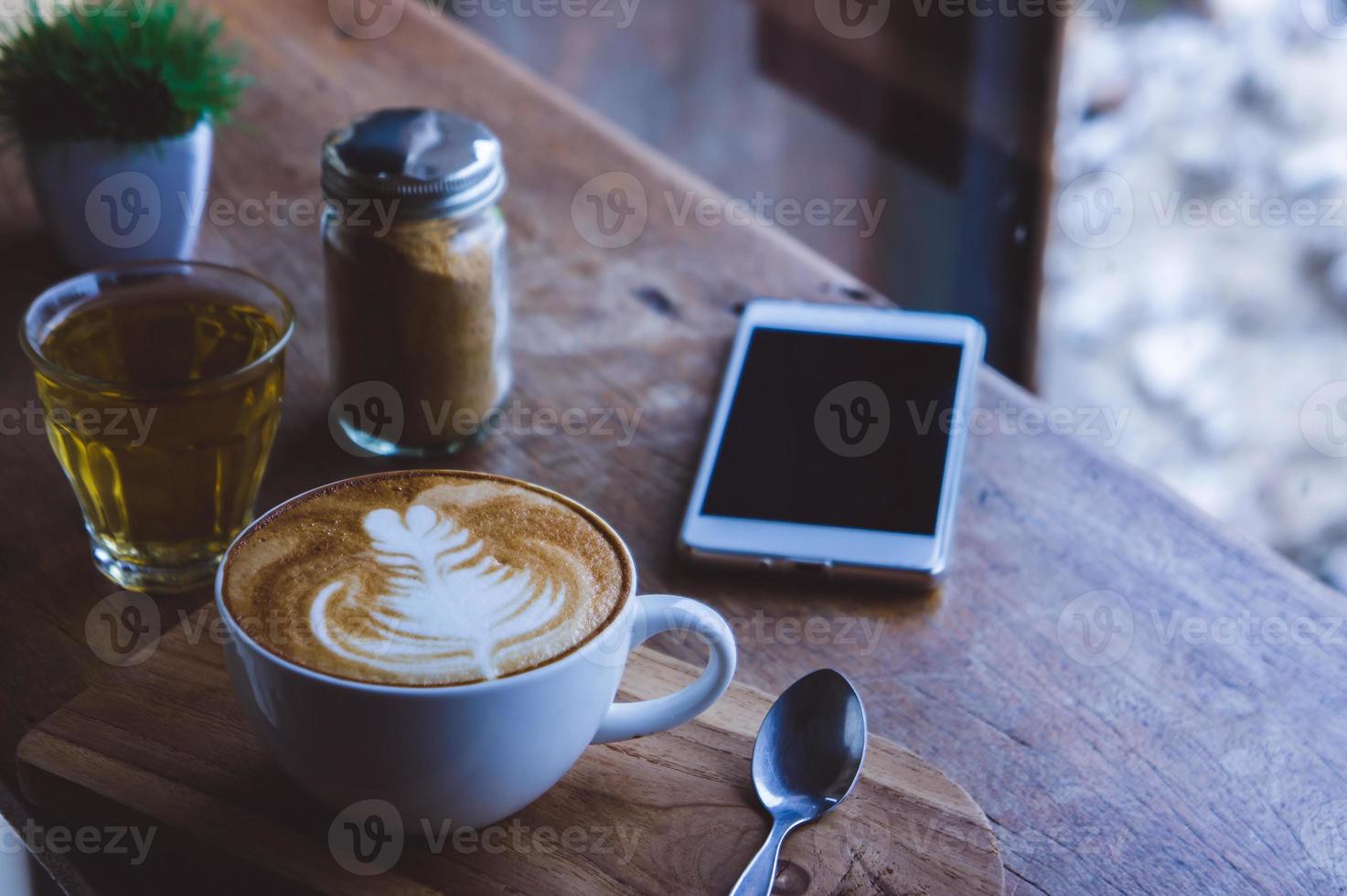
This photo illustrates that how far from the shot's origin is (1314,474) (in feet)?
5.54

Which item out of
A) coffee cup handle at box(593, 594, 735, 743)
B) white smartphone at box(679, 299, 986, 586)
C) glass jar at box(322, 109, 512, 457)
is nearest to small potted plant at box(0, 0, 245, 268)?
glass jar at box(322, 109, 512, 457)

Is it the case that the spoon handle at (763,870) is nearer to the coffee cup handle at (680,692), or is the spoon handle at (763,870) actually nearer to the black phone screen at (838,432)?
the coffee cup handle at (680,692)

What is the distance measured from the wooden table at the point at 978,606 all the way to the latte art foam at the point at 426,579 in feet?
0.37

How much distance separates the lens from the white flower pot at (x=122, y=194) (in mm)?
832

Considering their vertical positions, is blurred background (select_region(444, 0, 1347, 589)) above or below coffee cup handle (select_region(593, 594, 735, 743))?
below

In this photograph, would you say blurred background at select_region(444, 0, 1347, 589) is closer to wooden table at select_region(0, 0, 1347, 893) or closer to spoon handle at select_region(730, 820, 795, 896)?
wooden table at select_region(0, 0, 1347, 893)

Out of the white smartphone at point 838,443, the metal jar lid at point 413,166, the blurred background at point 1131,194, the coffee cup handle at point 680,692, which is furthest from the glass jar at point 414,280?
the blurred background at point 1131,194

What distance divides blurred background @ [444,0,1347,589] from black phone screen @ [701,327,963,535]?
2.82ft

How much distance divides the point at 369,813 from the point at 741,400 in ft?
1.25

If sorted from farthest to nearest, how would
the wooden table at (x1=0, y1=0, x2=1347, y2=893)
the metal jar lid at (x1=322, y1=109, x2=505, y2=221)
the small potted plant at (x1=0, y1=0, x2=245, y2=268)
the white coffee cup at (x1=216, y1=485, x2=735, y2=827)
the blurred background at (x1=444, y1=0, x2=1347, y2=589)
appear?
the blurred background at (x1=444, y1=0, x2=1347, y2=589)
the small potted plant at (x1=0, y1=0, x2=245, y2=268)
the metal jar lid at (x1=322, y1=109, x2=505, y2=221)
the wooden table at (x1=0, y1=0, x2=1347, y2=893)
the white coffee cup at (x1=216, y1=485, x2=735, y2=827)

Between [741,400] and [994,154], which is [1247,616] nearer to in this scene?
[741,400]

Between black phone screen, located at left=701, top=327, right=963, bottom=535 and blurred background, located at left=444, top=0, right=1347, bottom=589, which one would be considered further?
blurred background, located at left=444, top=0, right=1347, bottom=589

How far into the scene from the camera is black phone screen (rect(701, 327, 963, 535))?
0.71 meters

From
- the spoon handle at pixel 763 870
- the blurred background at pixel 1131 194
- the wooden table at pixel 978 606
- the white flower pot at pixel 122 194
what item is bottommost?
the blurred background at pixel 1131 194
